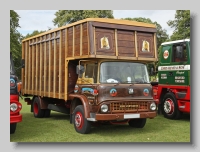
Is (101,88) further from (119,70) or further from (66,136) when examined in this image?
(66,136)

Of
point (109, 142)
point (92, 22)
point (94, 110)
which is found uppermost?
point (92, 22)

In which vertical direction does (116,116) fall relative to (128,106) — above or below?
below

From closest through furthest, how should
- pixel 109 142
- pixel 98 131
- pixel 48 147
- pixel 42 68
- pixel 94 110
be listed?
pixel 48 147 < pixel 109 142 < pixel 94 110 < pixel 98 131 < pixel 42 68

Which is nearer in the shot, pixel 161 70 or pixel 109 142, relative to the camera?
pixel 109 142

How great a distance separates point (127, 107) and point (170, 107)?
12.8 ft

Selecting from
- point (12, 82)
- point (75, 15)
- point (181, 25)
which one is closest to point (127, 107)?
point (12, 82)

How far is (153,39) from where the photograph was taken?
9594 millimetres

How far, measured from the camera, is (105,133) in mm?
9031

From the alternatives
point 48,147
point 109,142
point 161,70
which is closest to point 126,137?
point 109,142

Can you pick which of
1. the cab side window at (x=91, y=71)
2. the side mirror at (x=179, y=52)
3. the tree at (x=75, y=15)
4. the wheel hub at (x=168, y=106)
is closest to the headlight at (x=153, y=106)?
the cab side window at (x=91, y=71)

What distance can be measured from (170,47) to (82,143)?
628cm

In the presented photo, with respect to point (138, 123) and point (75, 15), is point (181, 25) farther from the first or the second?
point (138, 123)

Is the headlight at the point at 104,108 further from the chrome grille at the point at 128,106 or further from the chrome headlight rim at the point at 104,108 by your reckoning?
the chrome grille at the point at 128,106

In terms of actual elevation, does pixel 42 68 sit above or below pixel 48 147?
above
